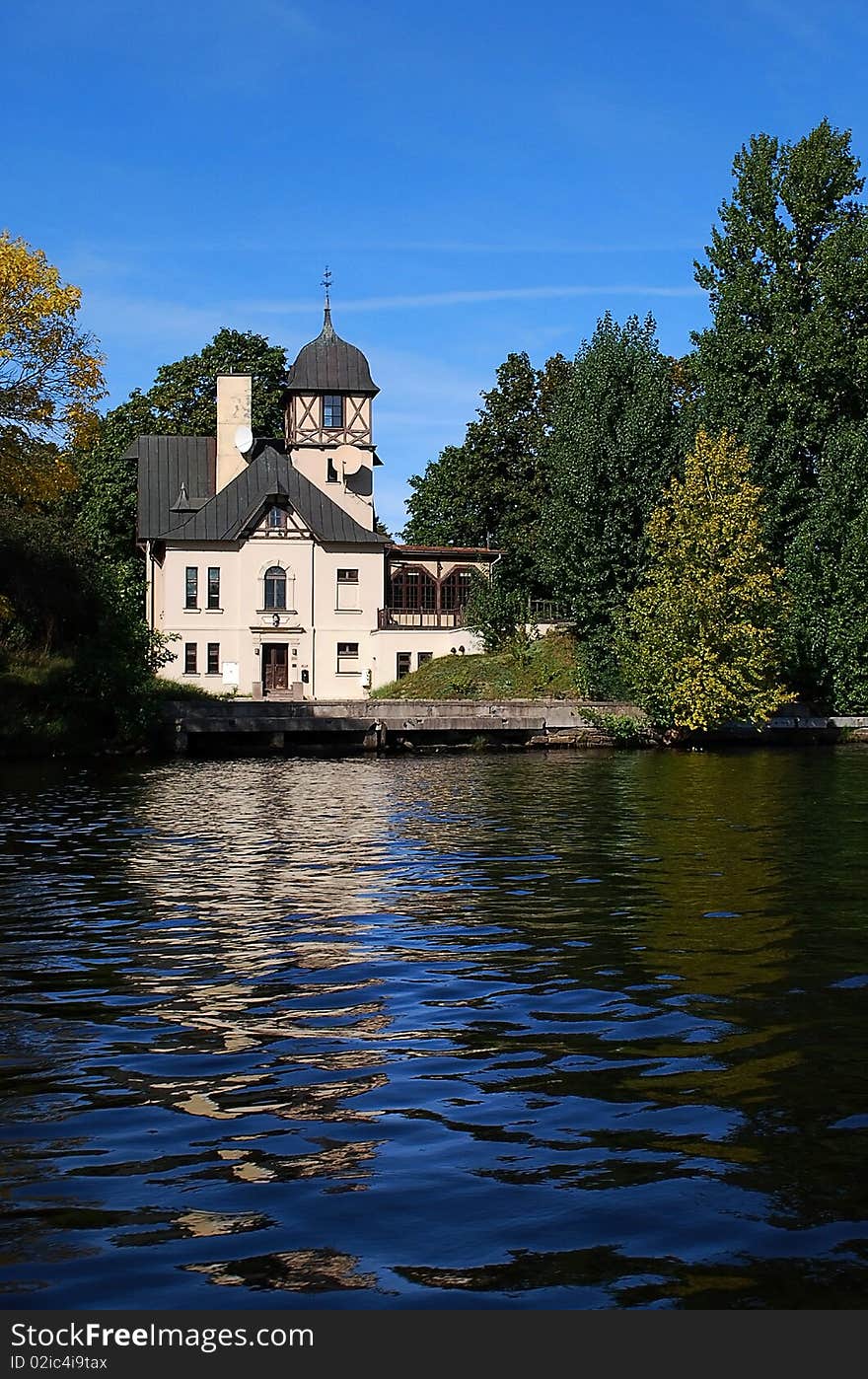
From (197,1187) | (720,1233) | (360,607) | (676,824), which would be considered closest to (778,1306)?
(720,1233)

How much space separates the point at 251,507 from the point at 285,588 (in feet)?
14.5

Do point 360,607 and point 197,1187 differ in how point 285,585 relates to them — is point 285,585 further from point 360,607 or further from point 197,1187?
point 197,1187

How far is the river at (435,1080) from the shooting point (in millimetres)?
6195

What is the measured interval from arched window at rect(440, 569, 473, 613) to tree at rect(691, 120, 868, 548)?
65.7 ft

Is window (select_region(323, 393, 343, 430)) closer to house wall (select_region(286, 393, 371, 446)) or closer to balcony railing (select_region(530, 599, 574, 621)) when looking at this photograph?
house wall (select_region(286, 393, 371, 446))

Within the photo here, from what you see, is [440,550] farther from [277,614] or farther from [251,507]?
[251,507]

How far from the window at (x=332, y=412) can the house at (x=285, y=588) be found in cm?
387

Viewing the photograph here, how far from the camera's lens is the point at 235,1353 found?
539 cm

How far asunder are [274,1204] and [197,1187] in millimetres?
444

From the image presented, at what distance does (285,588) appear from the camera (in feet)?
239

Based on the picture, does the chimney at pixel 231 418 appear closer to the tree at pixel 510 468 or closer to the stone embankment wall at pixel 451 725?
the tree at pixel 510 468

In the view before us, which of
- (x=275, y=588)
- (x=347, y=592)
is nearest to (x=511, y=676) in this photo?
(x=347, y=592)

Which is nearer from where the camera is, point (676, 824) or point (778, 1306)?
point (778, 1306)

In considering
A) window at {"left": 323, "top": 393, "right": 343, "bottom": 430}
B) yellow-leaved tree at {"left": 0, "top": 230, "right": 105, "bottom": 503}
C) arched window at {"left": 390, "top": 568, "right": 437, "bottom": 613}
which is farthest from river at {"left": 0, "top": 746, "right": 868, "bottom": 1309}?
window at {"left": 323, "top": 393, "right": 343, "bottom": 430}
